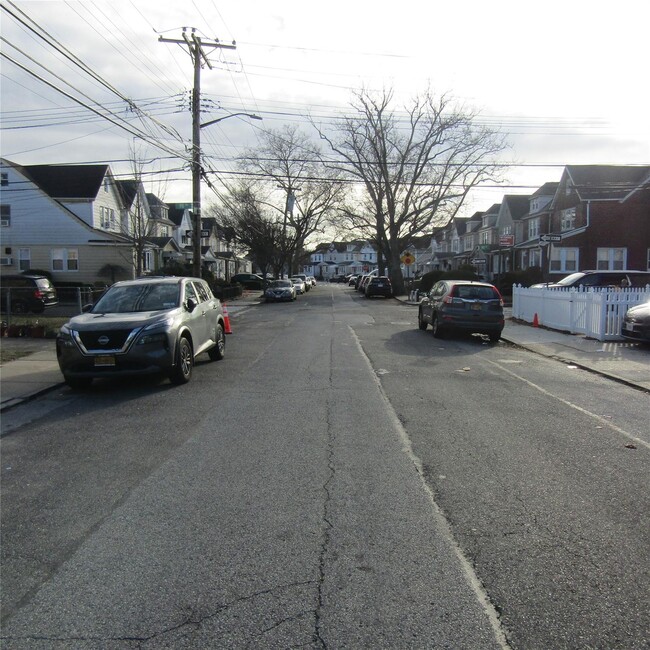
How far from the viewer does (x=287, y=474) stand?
560cm

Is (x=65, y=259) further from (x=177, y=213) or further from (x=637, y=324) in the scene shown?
(x=637, y=324)

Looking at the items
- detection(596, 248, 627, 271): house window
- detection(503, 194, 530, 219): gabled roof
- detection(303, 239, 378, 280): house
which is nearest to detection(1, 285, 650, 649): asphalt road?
detection(596, 248, 627, 271): house window

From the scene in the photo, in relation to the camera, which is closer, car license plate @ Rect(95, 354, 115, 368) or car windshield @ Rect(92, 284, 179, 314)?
car license plate @ Rect(95, 354, 115, 368)

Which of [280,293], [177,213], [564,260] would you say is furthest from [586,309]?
[177,213]

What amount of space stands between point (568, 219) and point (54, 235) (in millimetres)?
35995

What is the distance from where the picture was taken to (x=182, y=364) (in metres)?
10.0

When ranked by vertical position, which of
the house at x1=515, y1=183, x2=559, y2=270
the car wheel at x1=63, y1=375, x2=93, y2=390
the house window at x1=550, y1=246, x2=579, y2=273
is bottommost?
the car wheel at x1=63, y1=375, x2=93, y2=390

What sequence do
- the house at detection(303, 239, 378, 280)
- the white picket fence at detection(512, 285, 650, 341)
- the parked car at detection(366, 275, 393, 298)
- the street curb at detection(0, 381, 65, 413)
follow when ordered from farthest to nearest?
the house at detection(303, 239, 378, 280)
the parked car at detection(366, 275, 393, 298)
the white picket fence at detection(512, 285, 650, 341)
the street curb at detection(0, 381, 65, 413)

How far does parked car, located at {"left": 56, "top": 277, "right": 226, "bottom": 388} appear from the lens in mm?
9359

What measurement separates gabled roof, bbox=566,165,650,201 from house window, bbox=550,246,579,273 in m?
3.71

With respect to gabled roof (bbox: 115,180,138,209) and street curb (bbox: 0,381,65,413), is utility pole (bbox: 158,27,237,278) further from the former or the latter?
gabled roof (bbox: 115,180,138,209)

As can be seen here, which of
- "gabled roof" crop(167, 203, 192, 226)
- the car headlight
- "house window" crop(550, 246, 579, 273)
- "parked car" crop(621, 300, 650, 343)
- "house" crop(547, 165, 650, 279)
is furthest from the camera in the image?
"gabled roof" crop(167, 203, 192, 226)

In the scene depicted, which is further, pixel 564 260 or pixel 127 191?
pixel 127 191

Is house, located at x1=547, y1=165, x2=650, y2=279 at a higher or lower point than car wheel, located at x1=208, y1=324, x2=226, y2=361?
higher
